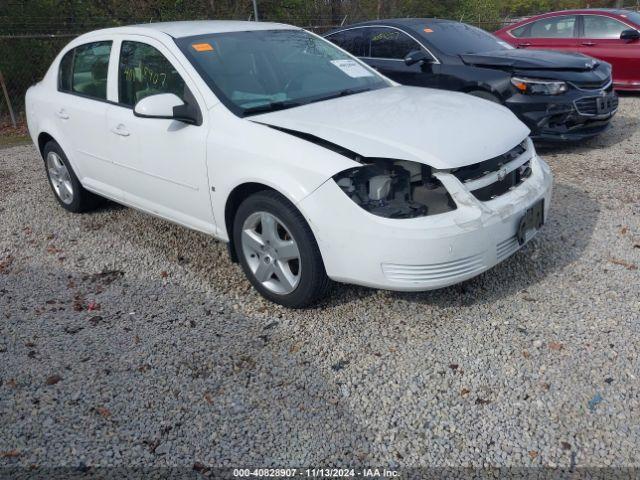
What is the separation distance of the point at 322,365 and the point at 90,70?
3.31m

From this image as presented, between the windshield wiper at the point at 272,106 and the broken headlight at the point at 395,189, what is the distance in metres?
0.90

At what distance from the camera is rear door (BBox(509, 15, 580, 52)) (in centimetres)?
1009

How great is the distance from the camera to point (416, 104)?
3938 millimetres

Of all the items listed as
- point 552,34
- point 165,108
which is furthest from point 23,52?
point 552,34

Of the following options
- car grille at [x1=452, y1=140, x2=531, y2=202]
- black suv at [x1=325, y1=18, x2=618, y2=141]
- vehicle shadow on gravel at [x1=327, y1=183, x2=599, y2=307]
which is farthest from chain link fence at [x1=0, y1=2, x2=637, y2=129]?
car grille at [x1=452, y1=140, x2=531, y2=202]

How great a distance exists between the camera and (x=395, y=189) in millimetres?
3283

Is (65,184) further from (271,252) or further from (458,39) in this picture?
(458,39)

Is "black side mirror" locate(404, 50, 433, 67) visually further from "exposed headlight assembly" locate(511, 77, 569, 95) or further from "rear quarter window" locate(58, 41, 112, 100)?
"rear quarter window" locate(58, 41, 112, 100)

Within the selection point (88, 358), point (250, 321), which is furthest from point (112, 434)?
point (250, 321)

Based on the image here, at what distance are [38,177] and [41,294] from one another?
3607 millimetres

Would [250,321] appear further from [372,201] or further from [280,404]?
[372,201]

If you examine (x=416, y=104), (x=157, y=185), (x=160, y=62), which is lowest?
(x=157, y=185)

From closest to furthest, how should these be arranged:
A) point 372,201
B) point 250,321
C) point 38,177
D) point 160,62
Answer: point 372,201
point 250,321
point 160,62
point 38,177

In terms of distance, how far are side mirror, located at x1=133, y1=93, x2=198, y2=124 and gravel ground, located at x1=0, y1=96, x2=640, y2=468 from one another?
114cm
